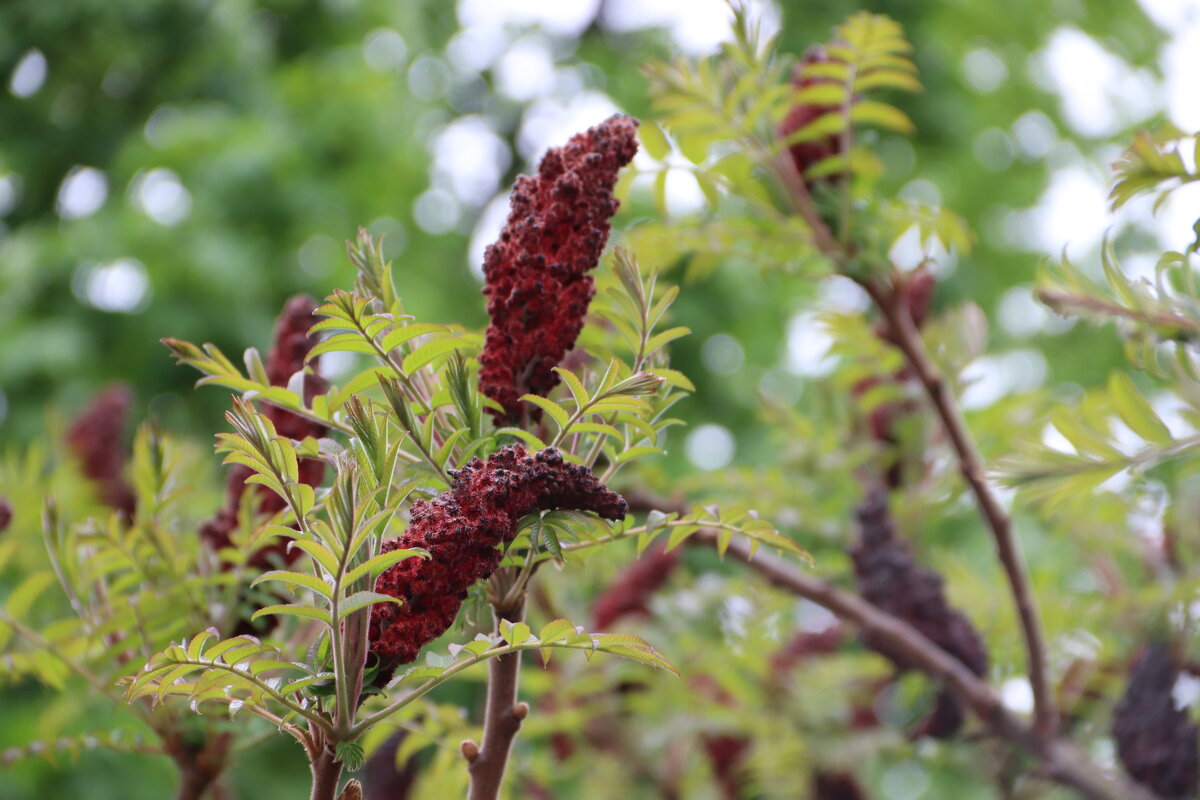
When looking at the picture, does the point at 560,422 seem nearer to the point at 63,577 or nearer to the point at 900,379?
A: the point at 63,577

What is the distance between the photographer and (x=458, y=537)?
0.51 m

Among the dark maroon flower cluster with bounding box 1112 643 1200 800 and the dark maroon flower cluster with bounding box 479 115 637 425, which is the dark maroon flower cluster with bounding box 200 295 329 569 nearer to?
the dark maroon flower cluster with bounding box 479 115 637 425

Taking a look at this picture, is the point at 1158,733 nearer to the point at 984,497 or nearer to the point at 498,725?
the point at 984,497

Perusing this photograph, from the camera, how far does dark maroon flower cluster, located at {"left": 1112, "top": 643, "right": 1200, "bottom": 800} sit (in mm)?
1103

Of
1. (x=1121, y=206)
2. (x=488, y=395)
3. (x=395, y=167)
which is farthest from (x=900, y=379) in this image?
(x=395, y=167)

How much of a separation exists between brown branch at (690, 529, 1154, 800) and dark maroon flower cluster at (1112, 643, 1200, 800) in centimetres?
3

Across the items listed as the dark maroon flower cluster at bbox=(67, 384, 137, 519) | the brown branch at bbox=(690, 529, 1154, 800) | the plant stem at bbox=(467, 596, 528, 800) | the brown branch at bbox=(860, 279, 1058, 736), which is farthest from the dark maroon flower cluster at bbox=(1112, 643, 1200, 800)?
the dark maroon flower cluster at bbox=(67, 384, 137, 519)

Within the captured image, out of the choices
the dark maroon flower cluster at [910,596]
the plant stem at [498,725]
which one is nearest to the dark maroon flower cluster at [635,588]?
the dark maroon flower cluster at [910,596]

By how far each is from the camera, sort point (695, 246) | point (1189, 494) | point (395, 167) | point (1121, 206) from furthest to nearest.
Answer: point (395, 167) < point (1189, 494) < point (695, 246) < point (1121, 206)

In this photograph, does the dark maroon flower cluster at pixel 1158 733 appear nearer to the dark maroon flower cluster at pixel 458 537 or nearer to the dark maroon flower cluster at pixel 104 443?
the dark maroon flower cluster at pixel 458 537

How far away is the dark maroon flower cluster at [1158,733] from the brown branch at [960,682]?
0.09 feet

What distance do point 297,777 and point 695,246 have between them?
230cm

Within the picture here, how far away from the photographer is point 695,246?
1054mm

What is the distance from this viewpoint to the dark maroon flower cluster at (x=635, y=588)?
63.6 inches
